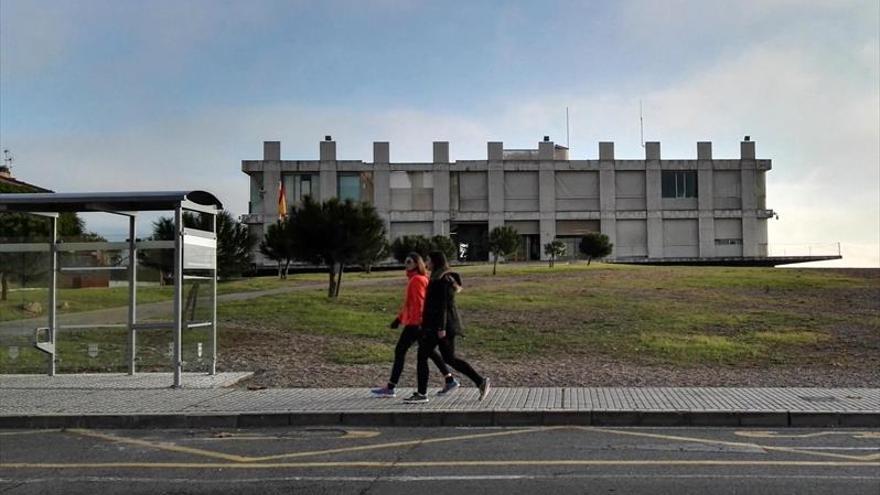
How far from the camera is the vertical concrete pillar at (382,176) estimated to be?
7812cm

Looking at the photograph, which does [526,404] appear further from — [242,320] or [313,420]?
[242,320]

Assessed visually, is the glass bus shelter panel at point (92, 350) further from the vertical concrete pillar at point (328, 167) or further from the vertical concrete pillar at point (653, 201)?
the vertical concrete pillar at point (653, 201)

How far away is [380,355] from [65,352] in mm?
5375

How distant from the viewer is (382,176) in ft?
258

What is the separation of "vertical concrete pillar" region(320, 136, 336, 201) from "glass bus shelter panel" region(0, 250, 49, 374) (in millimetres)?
64464

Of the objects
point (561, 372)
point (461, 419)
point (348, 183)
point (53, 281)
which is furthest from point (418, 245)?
point (461, 419)

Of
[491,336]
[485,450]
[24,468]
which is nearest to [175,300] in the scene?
Result: [24,468]

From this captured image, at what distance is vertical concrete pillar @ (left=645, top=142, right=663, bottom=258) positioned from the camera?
79188mm

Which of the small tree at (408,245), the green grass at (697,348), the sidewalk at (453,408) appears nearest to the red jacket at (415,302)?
the sidewalk at (453,408)

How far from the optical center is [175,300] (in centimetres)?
1211

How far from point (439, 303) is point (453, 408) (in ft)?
4.07

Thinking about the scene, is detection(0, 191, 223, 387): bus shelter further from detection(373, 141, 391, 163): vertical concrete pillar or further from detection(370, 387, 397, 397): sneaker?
detection(373, 141, 391, 163): vertical concrete pillar

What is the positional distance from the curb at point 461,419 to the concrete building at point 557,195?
68.5 m

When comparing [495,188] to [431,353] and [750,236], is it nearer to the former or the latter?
[750,236]
